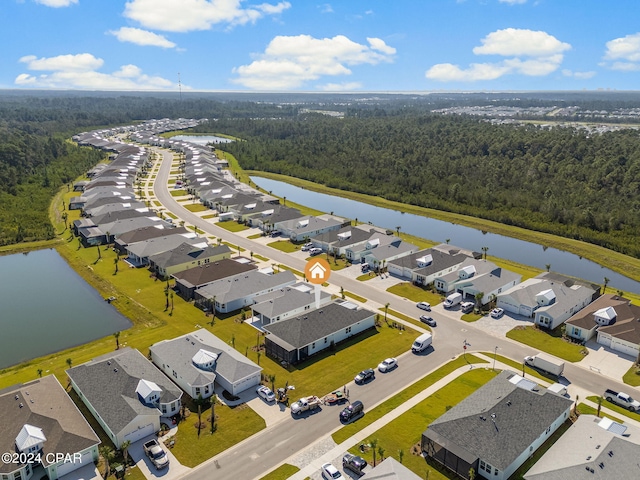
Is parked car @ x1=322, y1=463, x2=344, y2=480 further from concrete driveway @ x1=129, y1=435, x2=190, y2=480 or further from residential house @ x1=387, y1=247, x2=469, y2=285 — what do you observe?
residential house @ x1=387, y1=247, x2=469, y2=285

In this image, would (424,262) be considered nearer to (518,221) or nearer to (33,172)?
(518,221)

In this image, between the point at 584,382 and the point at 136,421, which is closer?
the point at 136,421

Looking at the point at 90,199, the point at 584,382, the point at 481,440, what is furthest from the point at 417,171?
the point at 481,440

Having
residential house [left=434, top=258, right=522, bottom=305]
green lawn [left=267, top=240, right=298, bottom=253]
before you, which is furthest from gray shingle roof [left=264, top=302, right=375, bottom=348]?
green lawn [left=267, top=240, right=298, bottom=253]

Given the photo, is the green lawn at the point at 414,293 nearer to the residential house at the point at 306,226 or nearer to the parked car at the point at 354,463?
the residential house at the point at 306,226

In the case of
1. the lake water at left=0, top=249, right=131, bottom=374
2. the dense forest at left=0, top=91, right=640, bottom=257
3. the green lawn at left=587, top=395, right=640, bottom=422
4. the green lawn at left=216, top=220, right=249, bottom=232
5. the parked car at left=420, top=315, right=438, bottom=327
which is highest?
the dense forest at left=0, top=91, right=640, bottom=257

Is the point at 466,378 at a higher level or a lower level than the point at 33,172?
lower
